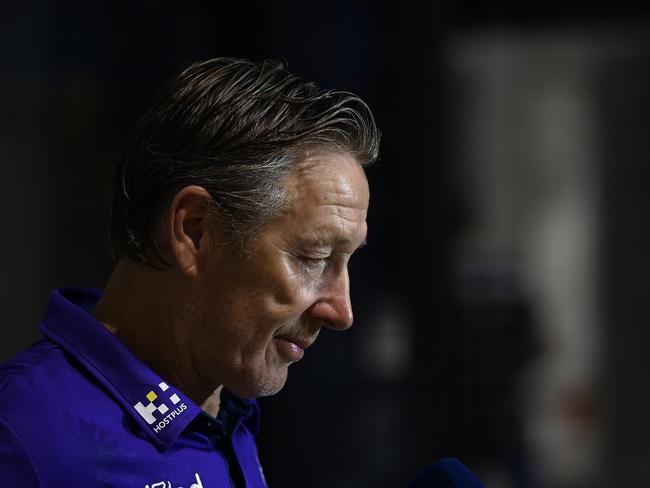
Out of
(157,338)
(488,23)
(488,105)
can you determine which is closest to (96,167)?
(488,23)

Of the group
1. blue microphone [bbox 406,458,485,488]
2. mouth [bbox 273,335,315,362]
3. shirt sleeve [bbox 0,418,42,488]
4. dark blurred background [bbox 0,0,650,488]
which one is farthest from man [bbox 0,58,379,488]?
dark blurred background [bbox 0,0,650,488]

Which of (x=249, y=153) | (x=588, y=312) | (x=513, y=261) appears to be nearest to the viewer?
(x=249, y=153)

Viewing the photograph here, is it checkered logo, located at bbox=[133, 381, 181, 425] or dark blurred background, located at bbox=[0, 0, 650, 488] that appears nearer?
checkered logo, located at bbox=[133, 381, 181, 425]

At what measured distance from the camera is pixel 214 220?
1.73 meters

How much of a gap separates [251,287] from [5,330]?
2.91 meters

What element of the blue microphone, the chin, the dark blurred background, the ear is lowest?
the dark blurred background

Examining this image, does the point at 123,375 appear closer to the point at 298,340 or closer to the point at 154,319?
the point at 154,319

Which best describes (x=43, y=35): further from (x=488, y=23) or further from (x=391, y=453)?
(x=488, y=23)

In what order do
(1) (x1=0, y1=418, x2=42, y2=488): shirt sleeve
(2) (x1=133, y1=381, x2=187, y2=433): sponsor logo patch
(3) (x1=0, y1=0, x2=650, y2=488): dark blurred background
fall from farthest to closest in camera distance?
1. (3) (x1=0, y1=0, x2=650, y2=488): dark blurred background
2. (2) (x1=133, y1=381, x2=187, y2=433): sponsor logo patch
3. (1) (x1=0, y1=418, x2=42, y2=488): shirt sleeve

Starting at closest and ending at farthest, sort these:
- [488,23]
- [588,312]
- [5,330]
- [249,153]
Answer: [249,153] < [5,330] < [488,23] < [588,312]

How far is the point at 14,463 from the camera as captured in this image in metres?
1.52

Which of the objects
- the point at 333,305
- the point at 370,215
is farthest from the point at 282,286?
the point at 370,215

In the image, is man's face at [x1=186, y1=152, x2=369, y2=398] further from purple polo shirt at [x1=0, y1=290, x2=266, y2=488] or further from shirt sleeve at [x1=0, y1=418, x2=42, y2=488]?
shirt sleeve at [x1=0, y1=418, x2=42, y2=488]

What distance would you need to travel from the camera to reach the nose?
1770 mm
